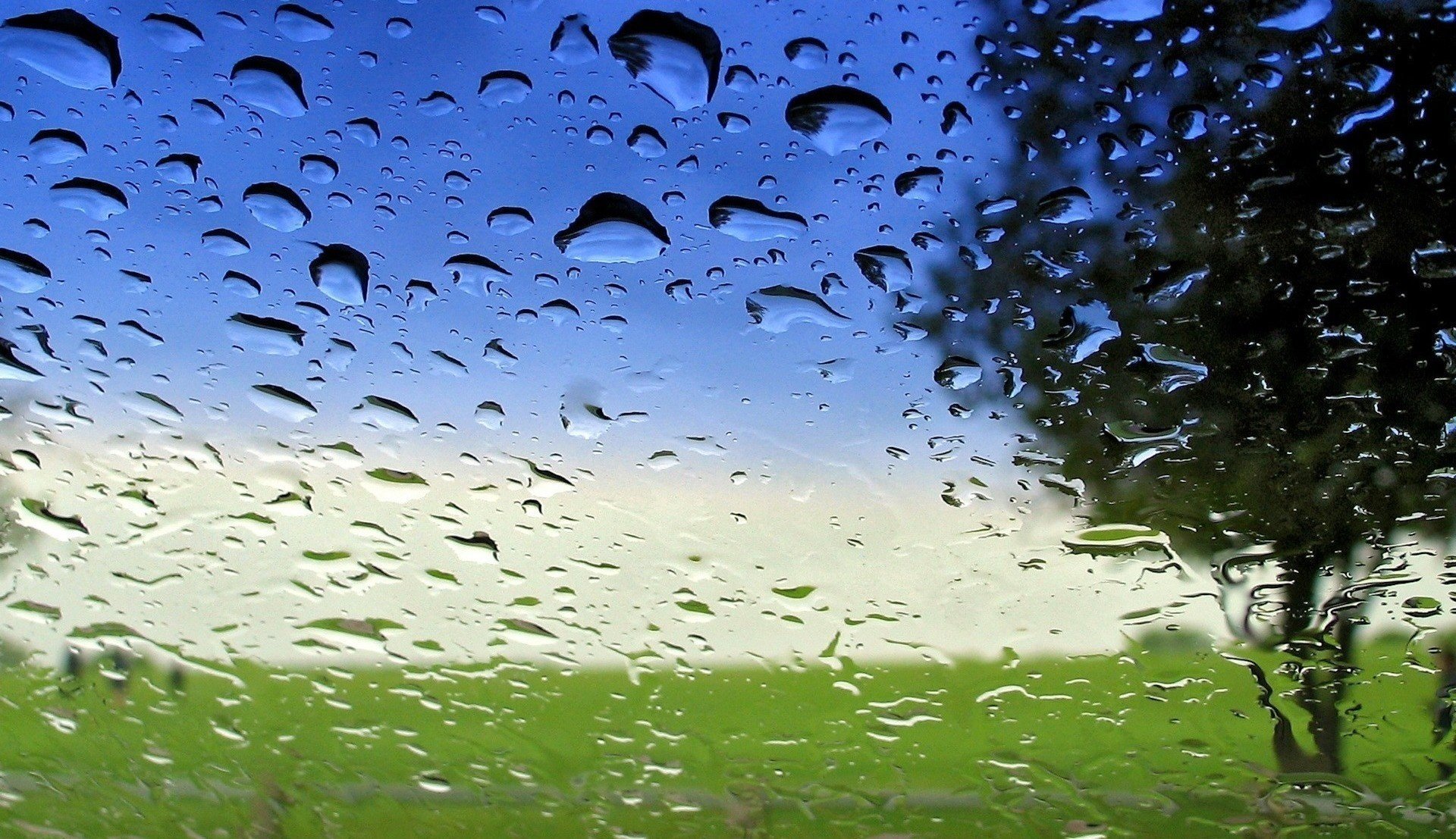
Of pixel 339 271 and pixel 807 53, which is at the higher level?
pixel 807 53

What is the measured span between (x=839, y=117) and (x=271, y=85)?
809 mm

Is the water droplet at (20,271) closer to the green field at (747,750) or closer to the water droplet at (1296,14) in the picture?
the green field at (747,750)

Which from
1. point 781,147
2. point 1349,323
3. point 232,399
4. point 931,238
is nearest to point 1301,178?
point 1349,323

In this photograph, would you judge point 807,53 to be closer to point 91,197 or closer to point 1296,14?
point 1296,14

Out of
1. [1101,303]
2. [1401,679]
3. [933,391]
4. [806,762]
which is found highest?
[1101,303]

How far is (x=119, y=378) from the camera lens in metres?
1.26

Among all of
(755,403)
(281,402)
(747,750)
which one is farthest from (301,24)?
(747,750)

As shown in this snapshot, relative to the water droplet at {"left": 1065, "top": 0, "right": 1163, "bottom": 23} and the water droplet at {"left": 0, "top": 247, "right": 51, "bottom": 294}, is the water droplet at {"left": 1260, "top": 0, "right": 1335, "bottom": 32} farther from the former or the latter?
the water droplet at {"left": 0, "top": 247, "right": 51, "bottom": 294}

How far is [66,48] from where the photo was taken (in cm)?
120

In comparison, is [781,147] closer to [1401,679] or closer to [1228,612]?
[1228,612]

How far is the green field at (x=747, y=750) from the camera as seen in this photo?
1.20m

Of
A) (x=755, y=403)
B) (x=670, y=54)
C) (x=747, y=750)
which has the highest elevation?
(x=670, y=54)

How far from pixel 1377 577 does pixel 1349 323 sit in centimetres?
37

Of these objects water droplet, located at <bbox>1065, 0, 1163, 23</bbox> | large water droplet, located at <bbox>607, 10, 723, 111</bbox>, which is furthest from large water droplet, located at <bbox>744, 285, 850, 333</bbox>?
water droplet, located at <bbox>1065, 0, 1163, 23</bbox>
